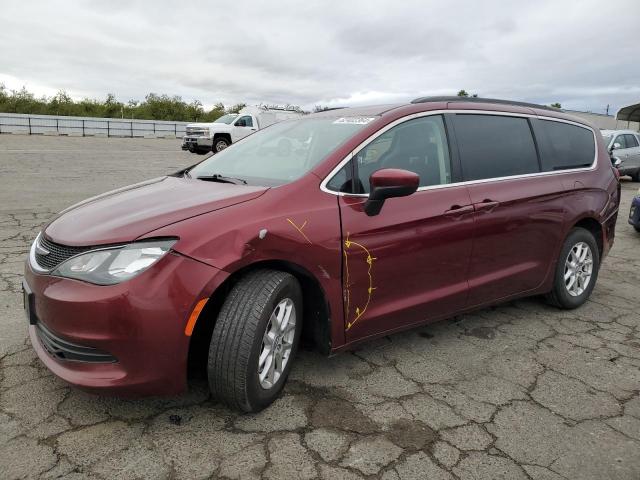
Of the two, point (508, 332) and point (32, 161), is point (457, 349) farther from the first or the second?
point (32, 161)

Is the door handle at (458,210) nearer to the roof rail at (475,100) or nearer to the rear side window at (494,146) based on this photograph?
the rear side window at (494,146)

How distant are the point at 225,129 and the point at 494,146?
18975 mm

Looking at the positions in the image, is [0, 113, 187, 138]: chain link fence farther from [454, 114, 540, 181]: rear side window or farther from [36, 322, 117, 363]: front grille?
[454, 114, 540, 181]: rear side window

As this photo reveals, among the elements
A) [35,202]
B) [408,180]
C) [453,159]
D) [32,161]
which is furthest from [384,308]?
[32,161]

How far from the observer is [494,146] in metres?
3.54

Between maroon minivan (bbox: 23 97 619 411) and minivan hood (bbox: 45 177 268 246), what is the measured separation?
1 cm

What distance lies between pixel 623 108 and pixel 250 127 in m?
24.9

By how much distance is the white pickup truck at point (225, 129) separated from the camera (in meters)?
20.9

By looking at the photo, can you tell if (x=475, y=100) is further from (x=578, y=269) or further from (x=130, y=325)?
(x=130, y=325)

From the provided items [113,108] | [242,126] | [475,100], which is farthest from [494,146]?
[113,108]

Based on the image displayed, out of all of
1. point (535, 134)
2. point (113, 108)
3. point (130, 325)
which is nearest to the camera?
point (130, 325)

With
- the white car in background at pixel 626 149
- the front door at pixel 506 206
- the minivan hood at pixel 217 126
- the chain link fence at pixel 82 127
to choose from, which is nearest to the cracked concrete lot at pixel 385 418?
the front door at pixel 506 206

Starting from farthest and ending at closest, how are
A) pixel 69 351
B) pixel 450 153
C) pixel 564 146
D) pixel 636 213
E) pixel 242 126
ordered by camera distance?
pixel 242 126 → pixel 636 213 → pixel 564 146 → pixel 450 153 → pixel 69 351

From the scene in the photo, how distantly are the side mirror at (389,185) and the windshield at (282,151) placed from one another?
0.37m
